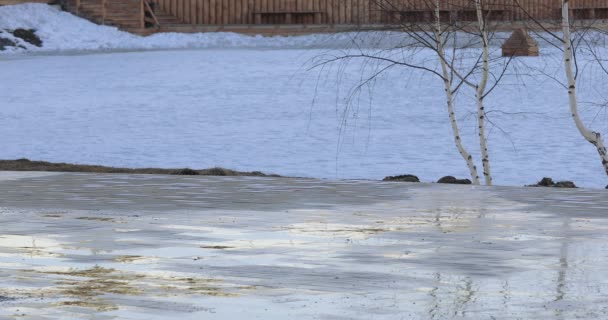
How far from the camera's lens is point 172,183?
13203 millimetres

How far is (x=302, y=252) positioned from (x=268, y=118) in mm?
16897

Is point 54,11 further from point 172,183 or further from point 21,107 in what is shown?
point 172,183

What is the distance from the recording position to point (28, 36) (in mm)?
41188

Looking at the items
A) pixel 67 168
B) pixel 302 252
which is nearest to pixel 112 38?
pixel 67 168

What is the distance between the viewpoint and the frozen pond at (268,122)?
1977 cm

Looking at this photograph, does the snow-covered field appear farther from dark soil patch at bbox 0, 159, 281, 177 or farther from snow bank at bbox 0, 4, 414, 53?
snow bank at bbox 0, 4, 414, 53

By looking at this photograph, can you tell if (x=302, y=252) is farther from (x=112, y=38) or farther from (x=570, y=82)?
(x=112, y=38)

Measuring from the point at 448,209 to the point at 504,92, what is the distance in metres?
16.5

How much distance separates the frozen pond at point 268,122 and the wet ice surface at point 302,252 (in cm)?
661

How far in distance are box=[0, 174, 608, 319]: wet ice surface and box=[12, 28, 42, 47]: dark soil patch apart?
2874 cm

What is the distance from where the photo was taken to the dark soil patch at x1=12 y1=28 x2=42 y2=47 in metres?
40.7

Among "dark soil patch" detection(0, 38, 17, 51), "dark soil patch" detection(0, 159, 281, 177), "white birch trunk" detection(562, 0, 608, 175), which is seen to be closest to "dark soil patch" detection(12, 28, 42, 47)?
"dark soil patch" detection(0, 38, 17, 51)

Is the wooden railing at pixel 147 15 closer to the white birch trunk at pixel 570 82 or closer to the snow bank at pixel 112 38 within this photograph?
the snow bank at pixel 112 38

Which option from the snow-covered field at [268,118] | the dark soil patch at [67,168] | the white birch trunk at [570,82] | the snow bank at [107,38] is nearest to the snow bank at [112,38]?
the snow bank at [107,38]
